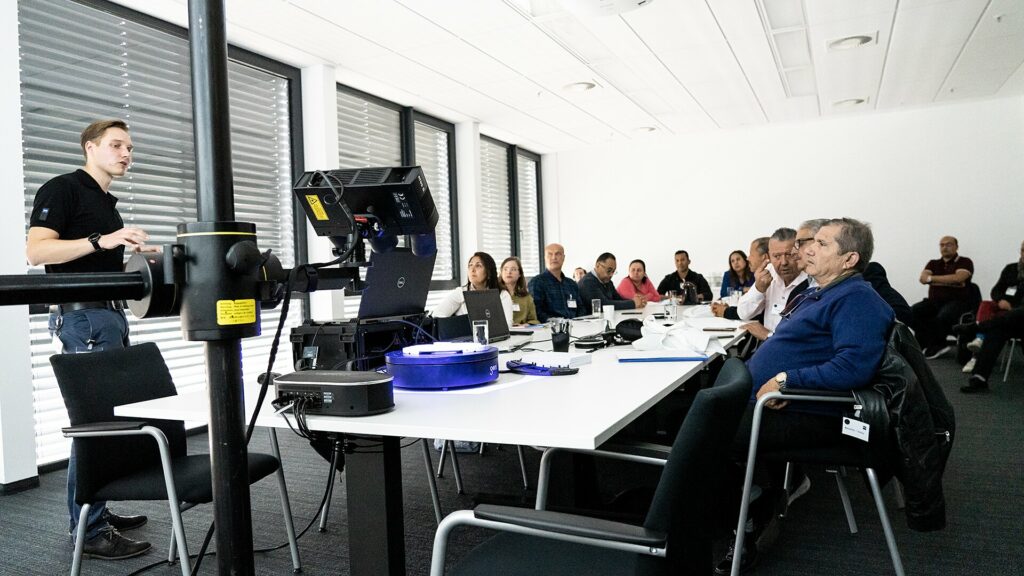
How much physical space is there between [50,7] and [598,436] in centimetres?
397

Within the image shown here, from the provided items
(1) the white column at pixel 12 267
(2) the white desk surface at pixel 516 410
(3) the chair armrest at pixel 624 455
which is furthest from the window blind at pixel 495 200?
(3) the chair armrest at pixel 624 455

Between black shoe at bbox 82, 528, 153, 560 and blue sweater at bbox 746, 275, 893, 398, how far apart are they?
2345 mm

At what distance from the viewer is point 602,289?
21.2ft

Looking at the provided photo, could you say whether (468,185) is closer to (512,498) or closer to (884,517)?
(512,498)

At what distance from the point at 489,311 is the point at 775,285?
6.03ft

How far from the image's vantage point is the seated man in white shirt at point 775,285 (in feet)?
12.1

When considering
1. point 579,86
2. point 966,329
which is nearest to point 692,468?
point 579,86

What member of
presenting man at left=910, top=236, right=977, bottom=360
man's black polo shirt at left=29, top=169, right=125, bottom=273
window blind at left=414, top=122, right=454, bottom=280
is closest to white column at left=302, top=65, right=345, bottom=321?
window blind at left=414, top=122, right=454, bottom=280

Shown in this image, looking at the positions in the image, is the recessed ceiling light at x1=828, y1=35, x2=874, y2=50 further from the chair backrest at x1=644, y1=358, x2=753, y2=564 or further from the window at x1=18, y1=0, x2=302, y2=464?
the chair backrest at x1=644, y1=358, x2=753, y2=564

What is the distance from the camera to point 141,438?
7.00ft

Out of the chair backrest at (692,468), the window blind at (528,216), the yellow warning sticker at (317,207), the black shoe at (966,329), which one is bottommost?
the black shoe at (966,329)

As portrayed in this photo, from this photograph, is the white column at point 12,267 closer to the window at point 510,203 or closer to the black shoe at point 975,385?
the window at point 510,203

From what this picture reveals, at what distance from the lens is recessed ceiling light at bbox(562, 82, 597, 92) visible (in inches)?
241

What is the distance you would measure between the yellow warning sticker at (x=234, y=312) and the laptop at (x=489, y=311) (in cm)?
244
